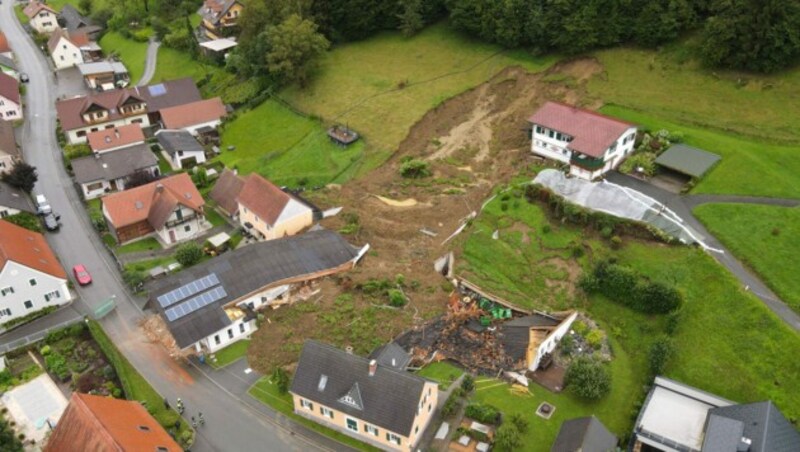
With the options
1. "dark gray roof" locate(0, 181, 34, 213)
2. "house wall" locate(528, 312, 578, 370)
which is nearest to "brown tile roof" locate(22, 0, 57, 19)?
"dark gray roof" locate(0, 181, 34, 213)

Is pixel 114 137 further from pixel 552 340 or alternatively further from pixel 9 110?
pixel 552 340

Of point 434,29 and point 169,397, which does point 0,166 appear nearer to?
point 169,397

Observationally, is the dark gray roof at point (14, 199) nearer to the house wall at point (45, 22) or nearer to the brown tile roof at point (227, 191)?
the brown tile roof at point (227, 191)

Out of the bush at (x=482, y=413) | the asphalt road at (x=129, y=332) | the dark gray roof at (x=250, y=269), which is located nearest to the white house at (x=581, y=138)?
the dark gray roof at (x=250, y=269)

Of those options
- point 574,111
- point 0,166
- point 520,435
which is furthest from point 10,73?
point 520,435

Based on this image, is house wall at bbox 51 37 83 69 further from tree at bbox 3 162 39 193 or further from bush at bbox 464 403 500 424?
bush at bbox 464 403 500 424

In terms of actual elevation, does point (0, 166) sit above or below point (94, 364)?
above
